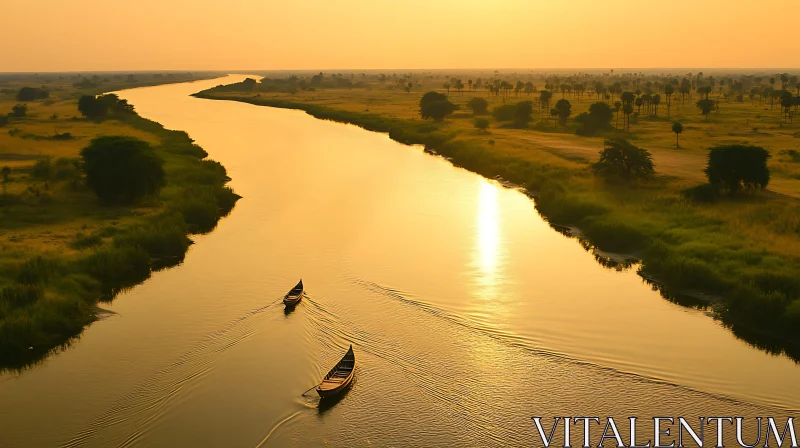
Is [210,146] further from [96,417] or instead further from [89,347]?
[96,417]

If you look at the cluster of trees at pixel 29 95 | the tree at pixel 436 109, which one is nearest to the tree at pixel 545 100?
the tree at pixel 436 109

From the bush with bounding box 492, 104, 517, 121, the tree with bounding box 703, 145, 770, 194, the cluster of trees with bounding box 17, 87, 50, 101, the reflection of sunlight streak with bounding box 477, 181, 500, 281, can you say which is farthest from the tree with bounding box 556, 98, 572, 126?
the cluster of trees with bounding box 17, 87, 50, 101

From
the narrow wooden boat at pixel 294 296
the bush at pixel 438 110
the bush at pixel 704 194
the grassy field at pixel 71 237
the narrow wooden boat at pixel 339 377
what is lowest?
the narrow wooden boat at pixel 339 377

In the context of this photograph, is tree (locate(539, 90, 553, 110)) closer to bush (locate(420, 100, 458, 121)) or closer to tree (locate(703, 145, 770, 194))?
bush (locate(420, 100, 458, 121))

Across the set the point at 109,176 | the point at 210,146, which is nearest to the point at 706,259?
the point at 109,176

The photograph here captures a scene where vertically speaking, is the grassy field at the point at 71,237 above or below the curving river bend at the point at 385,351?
above

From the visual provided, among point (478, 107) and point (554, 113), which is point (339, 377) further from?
point (478, 107)

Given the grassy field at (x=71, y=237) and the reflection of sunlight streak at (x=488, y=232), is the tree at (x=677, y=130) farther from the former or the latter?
the grassy field at (x=71, y=237)
